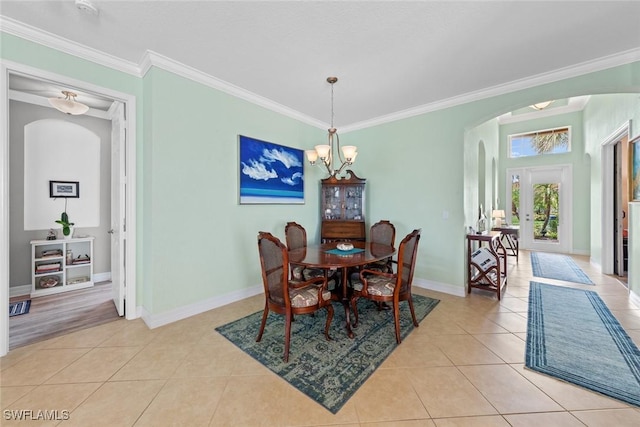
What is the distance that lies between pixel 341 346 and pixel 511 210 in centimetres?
720

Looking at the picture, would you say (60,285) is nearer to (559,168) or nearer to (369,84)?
(369,84)

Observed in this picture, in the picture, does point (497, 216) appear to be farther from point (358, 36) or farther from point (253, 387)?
point (253, 387)

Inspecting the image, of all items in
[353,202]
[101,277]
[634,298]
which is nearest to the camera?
[634,298]

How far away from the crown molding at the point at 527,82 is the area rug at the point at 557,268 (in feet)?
10.4

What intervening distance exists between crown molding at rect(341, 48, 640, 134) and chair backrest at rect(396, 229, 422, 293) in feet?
7.15

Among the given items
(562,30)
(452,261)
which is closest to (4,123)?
(562,30)

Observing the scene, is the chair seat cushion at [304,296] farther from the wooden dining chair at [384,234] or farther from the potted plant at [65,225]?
A: the potted plant at [65,225]

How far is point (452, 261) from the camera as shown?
3.52m

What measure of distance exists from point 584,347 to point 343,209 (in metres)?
3.11

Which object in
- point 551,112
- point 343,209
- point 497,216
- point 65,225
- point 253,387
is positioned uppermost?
point 551,112

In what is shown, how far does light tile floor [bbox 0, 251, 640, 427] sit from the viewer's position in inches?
57.6

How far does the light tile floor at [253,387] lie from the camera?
4.80ft

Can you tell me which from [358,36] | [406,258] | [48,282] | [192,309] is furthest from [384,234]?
[48,282]

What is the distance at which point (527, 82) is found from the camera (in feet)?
9.45
